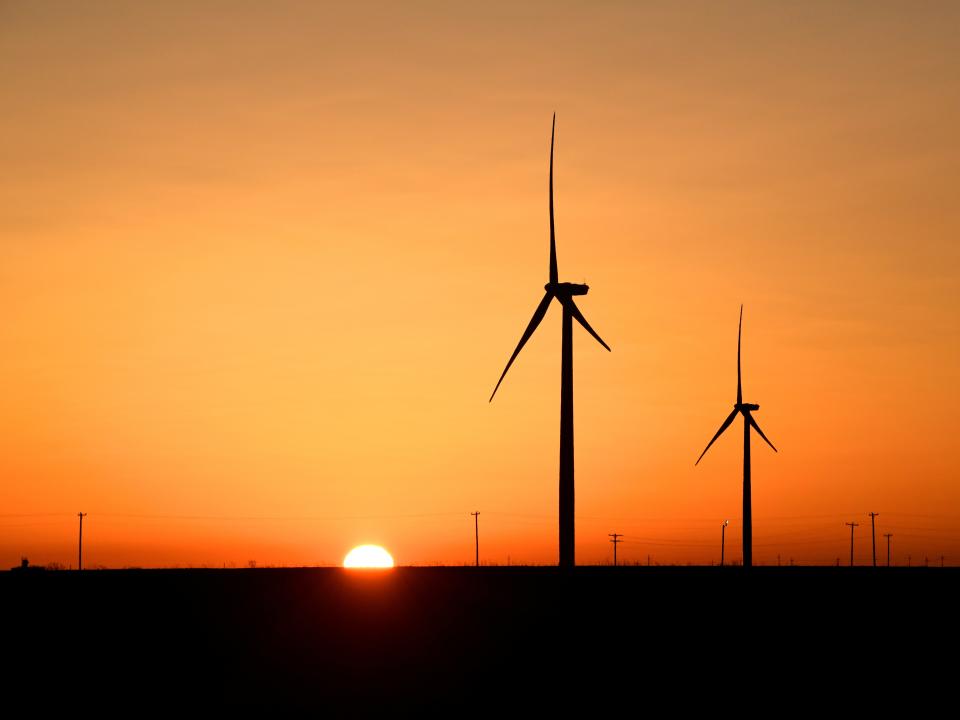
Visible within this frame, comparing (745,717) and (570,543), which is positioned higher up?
(570,543)

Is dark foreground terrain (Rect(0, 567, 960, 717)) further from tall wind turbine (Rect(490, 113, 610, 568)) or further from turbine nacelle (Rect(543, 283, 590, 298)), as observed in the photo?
turbine nacelle (Rect(543, 283, 590, 298))

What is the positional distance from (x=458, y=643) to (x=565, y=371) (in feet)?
87.5

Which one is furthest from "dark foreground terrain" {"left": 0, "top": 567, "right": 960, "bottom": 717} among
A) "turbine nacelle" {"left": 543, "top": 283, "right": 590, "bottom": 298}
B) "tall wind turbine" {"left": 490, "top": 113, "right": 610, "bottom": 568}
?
"turbine nacelle" {"left": 543, "top": 283, "right": 590, "bottom": 298}

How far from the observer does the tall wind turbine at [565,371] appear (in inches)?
3401

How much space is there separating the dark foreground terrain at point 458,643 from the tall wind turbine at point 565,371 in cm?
309

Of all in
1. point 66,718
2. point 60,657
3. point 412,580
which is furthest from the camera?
point 412,580

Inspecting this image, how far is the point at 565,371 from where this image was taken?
297ft

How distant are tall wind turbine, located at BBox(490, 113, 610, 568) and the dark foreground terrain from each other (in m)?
3.09

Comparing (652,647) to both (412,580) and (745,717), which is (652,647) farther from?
(412,580)

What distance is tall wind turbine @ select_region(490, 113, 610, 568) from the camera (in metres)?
86.4

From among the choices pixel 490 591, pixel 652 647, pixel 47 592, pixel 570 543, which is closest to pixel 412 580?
pixel 490 591

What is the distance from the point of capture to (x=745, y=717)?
2041 inches

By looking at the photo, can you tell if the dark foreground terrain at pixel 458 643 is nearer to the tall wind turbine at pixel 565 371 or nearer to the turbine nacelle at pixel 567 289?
the tall wind turbine at pixel 565 371

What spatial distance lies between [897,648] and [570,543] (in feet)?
75.5
